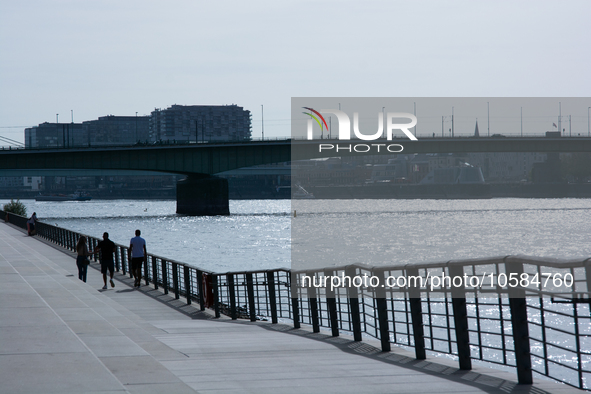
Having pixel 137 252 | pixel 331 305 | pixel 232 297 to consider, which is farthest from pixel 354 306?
pixel 137 252

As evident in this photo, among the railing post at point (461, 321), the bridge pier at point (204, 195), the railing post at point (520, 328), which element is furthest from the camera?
the bridge pier at point (204, 195)

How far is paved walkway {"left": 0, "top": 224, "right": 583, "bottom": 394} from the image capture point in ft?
16.9

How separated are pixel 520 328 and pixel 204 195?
85.9 m

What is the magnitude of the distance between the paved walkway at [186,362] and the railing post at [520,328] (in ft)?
0.51

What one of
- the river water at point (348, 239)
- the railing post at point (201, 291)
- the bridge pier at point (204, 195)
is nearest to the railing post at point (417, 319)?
the railing post at point (201, 291)

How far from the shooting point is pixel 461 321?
22.0 ft

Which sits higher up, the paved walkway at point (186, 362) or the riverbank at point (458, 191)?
the riverbank at point (458, 191)

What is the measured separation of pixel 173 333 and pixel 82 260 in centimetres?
1153

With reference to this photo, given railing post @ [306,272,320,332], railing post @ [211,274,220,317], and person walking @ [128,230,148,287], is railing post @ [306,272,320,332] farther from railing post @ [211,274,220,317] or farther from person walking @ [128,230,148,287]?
person walking @ [128,230,148,287]

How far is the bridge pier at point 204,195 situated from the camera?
89.2 metres

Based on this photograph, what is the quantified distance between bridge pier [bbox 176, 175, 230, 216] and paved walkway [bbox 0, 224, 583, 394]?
7945 centimetres

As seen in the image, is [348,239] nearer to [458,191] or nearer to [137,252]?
[137,252]

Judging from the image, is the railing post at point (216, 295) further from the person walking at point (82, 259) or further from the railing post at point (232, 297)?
the person walking at point (82, 259)

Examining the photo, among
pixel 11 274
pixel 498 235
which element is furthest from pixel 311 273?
pixel 498 235
